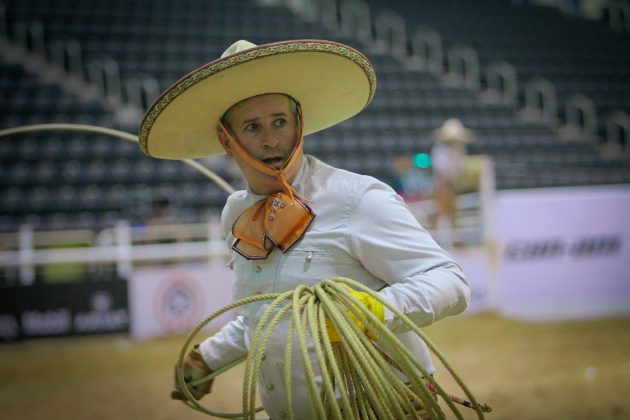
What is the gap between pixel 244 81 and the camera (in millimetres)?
1916

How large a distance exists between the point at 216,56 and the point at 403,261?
12.9 meters

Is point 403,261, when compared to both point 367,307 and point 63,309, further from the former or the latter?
point 63,309

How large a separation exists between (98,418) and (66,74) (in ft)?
31.8

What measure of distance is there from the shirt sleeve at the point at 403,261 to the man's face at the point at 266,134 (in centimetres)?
24

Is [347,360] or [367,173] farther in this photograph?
[367,173]

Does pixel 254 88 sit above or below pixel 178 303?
above

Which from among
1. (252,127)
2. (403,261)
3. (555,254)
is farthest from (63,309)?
(403,261)

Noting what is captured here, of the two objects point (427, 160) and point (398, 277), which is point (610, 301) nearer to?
point (427, 160)

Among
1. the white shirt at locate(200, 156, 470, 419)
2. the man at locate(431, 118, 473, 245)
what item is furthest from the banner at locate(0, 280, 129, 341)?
the white shirt at locate(200, 156, 470, 419)

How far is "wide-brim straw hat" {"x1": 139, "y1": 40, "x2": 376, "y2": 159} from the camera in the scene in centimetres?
186

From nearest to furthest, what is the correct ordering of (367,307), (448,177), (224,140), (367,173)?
1. (367,307)
2. (224,140)
3. (448,177)
4. (367,173)

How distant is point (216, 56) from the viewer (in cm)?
1418

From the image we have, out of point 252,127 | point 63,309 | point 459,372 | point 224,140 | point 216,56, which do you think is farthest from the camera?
point 216,56

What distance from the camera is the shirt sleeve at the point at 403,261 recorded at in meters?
1.71
